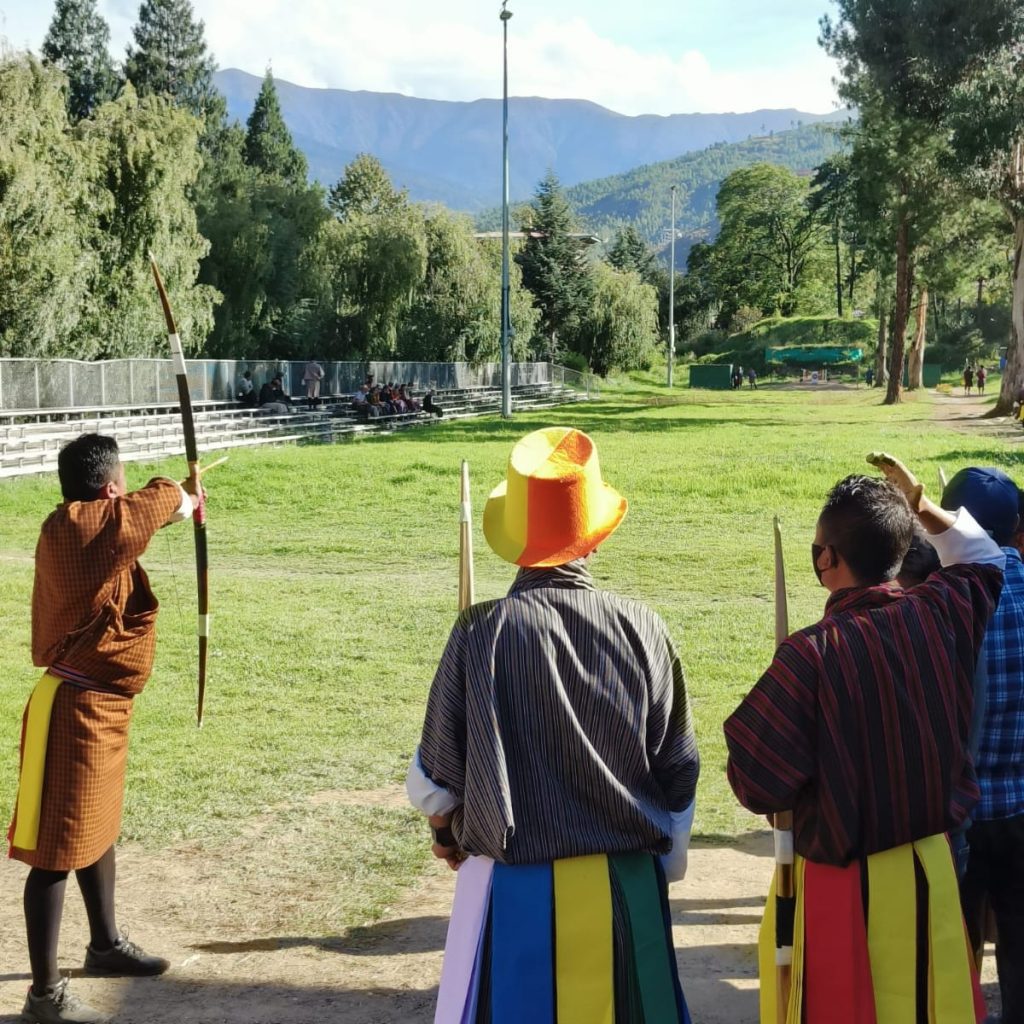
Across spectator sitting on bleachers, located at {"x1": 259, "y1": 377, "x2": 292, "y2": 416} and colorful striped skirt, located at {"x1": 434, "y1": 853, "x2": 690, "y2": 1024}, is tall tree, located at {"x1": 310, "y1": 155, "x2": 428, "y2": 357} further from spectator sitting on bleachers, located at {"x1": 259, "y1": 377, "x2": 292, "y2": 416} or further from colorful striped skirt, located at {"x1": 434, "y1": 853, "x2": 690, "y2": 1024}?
colorful striped skirt, located at {"x1": 434, "y1": 853, "x2": 690, "y2": 1024}

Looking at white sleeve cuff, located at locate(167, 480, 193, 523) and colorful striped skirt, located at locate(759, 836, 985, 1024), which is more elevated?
white sleeve cuff, located at locate(167, 480, 193, 523)

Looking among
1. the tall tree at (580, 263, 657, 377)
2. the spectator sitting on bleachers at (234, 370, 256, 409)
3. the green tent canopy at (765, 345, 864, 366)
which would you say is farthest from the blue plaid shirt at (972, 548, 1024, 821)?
the green tent canopy at (765, 345, 864, 366)

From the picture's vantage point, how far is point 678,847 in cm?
299

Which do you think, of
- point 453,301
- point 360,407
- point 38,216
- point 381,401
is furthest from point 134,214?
point 453,301

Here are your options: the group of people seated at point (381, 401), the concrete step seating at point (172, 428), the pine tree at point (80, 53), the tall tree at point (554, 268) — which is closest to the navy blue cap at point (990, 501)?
the concrete step seating at point (172, 428)

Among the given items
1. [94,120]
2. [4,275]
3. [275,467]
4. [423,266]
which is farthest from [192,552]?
[423,266]

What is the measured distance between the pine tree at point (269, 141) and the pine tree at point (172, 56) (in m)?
5.36

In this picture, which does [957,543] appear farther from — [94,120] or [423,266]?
[423,266]

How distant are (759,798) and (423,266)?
133 ft

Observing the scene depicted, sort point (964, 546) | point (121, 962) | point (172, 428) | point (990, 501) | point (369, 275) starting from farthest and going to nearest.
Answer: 1. point (369, 275)
2. point (172, 428)
3. point (121, 962)
4. point (990, 501)
5. point (964, 546)

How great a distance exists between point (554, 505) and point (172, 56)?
57.8m

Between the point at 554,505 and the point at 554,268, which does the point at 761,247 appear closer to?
the point at 554,268

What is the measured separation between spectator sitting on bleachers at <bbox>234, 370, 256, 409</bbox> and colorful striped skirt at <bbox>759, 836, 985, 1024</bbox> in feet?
102

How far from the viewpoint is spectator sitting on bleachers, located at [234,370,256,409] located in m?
32.8
